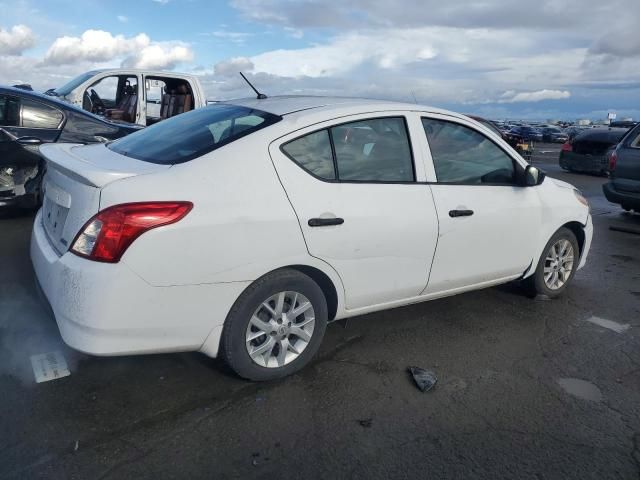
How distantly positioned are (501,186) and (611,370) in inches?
57.7

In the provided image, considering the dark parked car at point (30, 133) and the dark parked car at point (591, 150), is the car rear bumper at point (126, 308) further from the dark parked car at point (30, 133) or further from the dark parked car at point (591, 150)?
the dark parked car at point (591, 150)

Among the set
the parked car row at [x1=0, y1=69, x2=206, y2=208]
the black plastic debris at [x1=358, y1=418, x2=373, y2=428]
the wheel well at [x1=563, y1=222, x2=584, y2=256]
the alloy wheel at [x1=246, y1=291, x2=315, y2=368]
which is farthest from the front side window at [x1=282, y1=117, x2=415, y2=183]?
the parked car row at [x1=0, y1=69, x2=206, y2=208]

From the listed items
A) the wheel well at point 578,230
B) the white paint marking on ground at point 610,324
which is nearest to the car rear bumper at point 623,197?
the wheel well at point 578,230

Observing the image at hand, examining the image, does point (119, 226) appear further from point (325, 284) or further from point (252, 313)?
point (325, 284)

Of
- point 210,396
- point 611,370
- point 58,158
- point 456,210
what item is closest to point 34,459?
point 210,396

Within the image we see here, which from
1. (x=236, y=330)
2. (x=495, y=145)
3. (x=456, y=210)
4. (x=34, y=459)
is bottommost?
(x=34, y=459)

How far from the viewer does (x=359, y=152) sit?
3520mm

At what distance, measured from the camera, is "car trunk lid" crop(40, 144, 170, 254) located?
9.27 ft

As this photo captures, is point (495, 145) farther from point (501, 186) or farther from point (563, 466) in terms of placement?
point (563, 466)

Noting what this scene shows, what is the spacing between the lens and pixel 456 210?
3.84 m

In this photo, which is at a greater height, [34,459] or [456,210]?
[456,210]

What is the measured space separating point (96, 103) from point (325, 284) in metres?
9.84

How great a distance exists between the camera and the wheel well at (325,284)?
324 centimetres

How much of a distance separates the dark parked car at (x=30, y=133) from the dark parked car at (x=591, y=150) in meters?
13.5
